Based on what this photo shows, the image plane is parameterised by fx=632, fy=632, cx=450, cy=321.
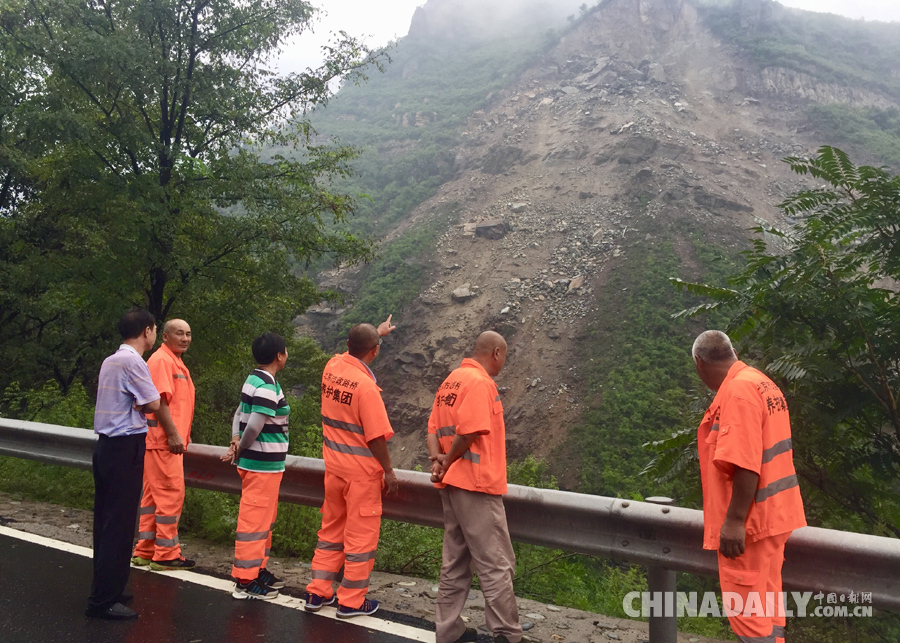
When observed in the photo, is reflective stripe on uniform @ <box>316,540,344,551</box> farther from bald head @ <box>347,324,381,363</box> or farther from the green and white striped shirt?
bald head @ <box>347,324,381,363</box>

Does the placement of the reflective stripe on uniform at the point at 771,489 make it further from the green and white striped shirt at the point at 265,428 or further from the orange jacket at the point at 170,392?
the orange jacket at the point at 170,392

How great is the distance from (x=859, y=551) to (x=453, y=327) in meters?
31.5

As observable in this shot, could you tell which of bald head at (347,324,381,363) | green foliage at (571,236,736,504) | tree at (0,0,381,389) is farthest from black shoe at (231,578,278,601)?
green foliage at (571,236,736,504)

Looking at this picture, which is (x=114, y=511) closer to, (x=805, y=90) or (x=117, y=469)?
(x=117, y=469)

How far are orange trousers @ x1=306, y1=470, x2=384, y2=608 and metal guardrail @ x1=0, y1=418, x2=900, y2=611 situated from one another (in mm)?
277

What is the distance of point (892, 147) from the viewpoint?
46.7m

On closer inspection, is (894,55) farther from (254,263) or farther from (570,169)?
(254,263)

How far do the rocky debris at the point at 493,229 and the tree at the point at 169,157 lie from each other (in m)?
28.1

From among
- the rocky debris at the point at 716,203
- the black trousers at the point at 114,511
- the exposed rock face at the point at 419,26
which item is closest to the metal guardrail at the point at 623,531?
the black trousers at the point at 114,511

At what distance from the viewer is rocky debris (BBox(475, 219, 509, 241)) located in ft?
135

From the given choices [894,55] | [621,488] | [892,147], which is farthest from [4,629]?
[894,55]

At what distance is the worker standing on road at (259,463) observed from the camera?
13.8 feet

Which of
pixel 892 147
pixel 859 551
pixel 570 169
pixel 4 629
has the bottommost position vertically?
pixel 4 629

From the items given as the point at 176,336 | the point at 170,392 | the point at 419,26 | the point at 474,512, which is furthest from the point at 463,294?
the point at 419,26
